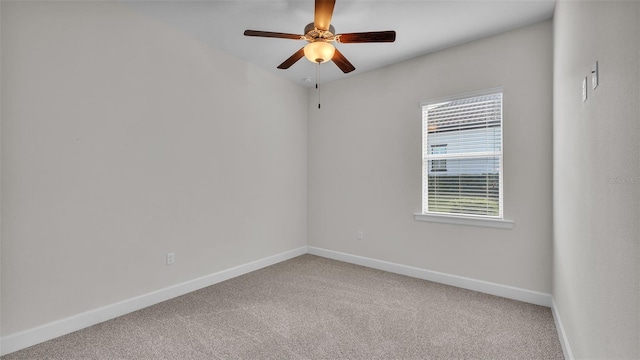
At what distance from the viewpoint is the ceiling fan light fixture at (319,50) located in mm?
2311

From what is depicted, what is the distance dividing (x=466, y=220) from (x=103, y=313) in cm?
354

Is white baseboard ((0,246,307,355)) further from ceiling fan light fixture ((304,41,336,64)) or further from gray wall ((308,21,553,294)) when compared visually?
ceiling fan light fixture ((304,41,336,64))

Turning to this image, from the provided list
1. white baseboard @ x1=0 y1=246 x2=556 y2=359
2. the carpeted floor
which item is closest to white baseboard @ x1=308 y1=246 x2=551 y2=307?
white baseboard @ x1=0 y1=246 x2=556 y2=359

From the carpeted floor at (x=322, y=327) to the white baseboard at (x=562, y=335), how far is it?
5cm

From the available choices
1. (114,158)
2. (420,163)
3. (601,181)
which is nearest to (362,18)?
(420,163)

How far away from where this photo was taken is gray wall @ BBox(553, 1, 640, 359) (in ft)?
3.10

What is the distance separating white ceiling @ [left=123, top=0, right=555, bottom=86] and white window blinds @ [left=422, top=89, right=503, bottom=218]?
0.67m

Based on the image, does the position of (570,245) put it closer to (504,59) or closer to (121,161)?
(504,59)

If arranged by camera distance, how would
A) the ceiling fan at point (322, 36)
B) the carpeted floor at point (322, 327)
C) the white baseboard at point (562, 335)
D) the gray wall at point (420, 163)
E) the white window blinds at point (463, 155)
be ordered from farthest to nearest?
the white window blinds at point (463, 155) → the gray wall at point (420, 163) → the ceiling fan at point (322, 36) → the carpeted floor at point (322, 327) → the white baseboard at point (562, 335)

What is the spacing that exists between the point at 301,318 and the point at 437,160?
2298 mm

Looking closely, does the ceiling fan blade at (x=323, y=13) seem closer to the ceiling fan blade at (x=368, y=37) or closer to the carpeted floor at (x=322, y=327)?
the ceiling fan blade at (x=368, y=37)

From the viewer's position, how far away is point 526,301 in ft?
9.21

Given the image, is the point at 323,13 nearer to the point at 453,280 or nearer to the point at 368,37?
the point at 368,37

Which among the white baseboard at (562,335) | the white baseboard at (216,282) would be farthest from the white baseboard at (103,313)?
the white baseboard at (562,335)
